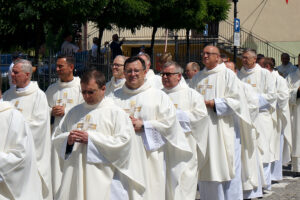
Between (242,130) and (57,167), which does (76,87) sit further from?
(242,130)

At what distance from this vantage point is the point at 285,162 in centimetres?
1261

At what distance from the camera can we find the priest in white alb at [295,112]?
12.3 metres

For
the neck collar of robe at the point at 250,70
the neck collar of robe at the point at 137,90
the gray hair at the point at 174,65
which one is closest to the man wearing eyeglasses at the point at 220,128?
the gray hair at the point at 174,65

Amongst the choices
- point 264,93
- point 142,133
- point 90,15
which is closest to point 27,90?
point 142,133

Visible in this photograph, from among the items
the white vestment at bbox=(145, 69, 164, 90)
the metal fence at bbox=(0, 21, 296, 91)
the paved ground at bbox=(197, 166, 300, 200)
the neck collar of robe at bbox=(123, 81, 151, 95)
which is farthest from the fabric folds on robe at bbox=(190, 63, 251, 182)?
the metal fence at bbox=(0, 21, 296, 91)

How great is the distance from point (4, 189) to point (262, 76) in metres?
6.50

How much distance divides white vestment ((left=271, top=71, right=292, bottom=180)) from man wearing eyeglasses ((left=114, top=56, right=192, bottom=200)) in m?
4.69

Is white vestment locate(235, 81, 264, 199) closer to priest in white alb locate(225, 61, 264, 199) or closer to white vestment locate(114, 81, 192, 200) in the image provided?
priest in white alb locate(225, 61, 264, 199)

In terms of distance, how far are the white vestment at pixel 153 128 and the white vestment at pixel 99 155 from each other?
2.21 feet

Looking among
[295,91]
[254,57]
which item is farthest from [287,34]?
[254,57]

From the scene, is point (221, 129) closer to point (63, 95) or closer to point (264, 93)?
point (63, 95)

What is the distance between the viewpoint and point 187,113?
7.92 meters

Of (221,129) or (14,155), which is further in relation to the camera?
(221,129)

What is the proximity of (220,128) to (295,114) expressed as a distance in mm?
4498
